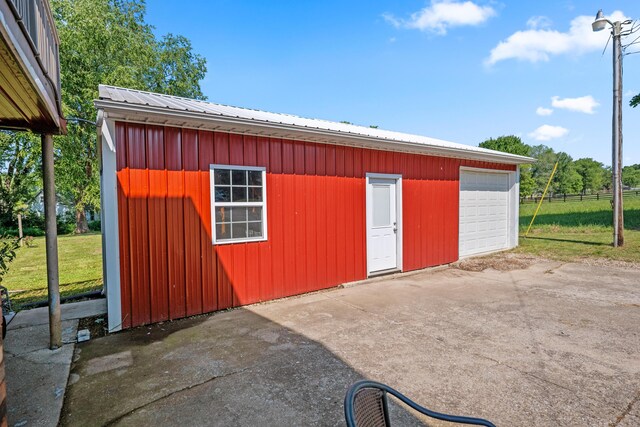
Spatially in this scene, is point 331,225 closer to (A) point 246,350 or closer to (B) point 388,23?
(A) point 246,350

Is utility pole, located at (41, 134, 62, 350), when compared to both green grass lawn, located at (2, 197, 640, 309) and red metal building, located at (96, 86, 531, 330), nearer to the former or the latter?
red metal building, located at (96, 86, 531, 330)

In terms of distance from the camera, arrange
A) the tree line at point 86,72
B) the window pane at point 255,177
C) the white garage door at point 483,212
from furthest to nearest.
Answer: the tree line at point 86,72, the white garage door at point 483,212, the window pane at point 255,177

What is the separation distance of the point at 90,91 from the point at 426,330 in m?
17.8

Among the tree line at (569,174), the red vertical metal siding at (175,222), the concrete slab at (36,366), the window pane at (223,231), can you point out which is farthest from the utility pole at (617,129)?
the tree line at (569,174)

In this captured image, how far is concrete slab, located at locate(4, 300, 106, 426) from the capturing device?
243 cm

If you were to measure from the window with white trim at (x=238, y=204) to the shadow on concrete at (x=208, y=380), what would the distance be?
142cm

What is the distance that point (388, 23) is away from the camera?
941 centimetres

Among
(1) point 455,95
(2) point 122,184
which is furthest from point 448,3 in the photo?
(2) point 122,184

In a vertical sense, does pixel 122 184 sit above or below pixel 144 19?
below

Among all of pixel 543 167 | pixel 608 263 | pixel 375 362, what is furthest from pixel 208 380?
pixel 543 167

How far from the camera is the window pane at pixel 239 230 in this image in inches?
195

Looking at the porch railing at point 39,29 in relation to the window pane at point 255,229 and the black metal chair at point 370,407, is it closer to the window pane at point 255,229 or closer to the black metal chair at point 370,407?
the black metal chair at point 370,407

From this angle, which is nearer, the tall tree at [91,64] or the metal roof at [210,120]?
the metal roof at [210,120]

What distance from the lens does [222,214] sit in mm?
4820
